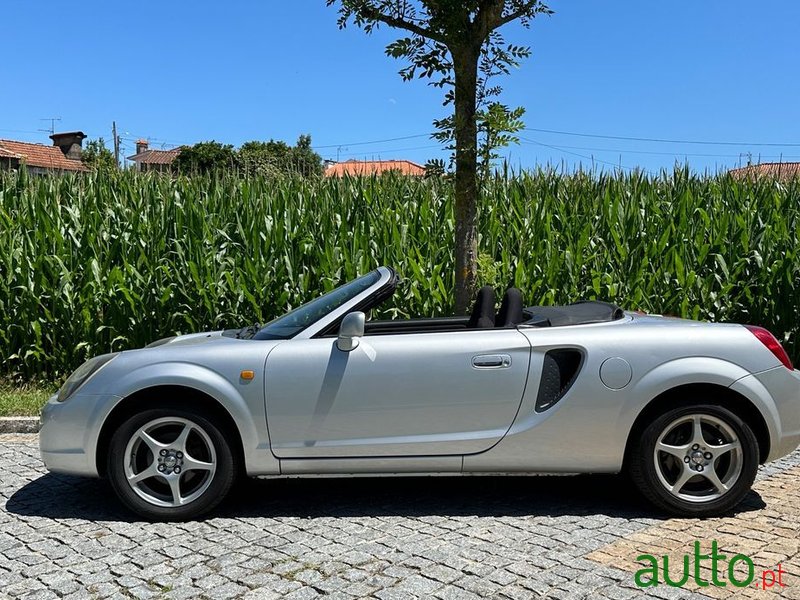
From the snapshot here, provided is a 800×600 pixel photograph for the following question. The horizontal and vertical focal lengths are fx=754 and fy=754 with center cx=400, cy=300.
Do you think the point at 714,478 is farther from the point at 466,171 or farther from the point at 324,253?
the point at 324,253

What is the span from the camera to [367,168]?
9.98 meters

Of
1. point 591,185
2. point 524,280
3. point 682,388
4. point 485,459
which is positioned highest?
point 591,185

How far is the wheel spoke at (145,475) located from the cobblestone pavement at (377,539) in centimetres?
26

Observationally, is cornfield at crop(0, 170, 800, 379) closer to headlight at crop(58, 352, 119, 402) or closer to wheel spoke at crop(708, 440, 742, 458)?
headlight at crop(58, 352, 119, 402)

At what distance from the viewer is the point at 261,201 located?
28.9ft

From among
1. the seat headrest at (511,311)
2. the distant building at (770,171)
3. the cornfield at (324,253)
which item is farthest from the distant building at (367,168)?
the seat headrest at (511,311)

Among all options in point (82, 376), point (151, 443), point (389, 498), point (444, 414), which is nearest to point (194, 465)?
point (151, 443)

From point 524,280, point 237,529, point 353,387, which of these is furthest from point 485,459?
point 524,280

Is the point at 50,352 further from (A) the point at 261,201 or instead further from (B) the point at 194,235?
(A) the point at 261,201

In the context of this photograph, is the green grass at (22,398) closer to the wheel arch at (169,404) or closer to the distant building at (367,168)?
the wheel arch at (169,404)

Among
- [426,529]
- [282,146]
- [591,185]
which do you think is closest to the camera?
[426,529]

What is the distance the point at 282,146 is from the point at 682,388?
7081 centimetres

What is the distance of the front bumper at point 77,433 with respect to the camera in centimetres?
432

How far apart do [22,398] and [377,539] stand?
5169 mm
